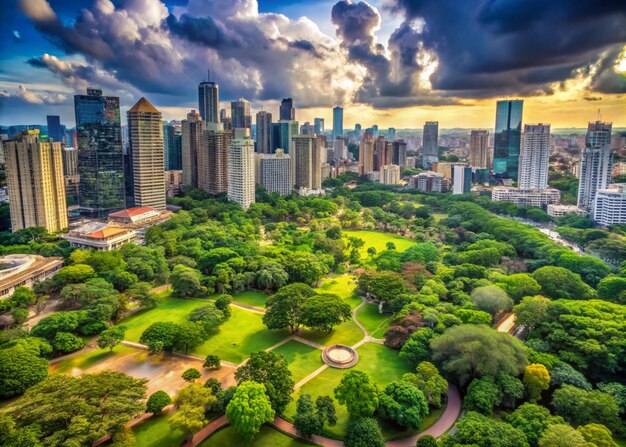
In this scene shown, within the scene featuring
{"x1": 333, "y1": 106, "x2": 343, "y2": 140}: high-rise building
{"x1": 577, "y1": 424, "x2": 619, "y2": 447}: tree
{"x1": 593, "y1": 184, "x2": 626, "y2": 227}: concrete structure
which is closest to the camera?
{"x1": 577, "y1": 424, "x2": 619, "y2": 447}: tree

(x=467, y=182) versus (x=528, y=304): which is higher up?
(x=467, y=182)

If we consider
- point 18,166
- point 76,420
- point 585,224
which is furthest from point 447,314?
point 18,166

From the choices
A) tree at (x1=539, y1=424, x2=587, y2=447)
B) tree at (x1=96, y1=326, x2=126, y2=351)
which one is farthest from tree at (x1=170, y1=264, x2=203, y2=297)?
tree at (x1=539, y1=424, x2=587, y2=447)

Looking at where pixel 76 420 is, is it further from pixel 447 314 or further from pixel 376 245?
pixel 376 245

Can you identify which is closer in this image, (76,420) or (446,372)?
(76,420)

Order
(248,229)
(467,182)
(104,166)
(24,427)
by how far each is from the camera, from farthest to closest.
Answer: (467,182) < (104,166) < (248,229) < (24,427)

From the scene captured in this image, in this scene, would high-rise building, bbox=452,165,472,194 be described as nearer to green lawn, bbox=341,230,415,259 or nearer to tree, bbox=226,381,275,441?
green lawn, bbox=341,230,415,259
